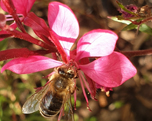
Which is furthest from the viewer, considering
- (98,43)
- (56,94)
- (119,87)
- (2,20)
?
(119,87)

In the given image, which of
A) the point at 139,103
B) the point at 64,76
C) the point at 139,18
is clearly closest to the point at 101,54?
the point at 64,76

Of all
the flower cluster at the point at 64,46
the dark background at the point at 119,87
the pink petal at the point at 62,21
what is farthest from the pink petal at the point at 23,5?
the dark background at the point at 119,87

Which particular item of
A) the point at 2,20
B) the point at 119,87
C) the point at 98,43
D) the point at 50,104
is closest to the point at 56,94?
the point at 50,104

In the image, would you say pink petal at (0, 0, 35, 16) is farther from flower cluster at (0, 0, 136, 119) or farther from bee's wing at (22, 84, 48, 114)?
bee's wing at (22, 84, 48, 114)

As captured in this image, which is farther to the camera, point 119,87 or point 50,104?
point 119,87

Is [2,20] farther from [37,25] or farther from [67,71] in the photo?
[67,71]

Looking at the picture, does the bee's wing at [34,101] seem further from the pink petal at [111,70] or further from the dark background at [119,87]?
the dark background at [119,87]

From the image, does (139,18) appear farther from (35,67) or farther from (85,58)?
(35,67)
